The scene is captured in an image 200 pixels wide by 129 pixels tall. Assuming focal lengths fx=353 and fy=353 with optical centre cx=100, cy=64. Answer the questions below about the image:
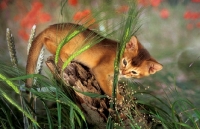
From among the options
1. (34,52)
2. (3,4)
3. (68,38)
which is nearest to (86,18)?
(68,38)

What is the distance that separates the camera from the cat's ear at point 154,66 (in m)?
1.25

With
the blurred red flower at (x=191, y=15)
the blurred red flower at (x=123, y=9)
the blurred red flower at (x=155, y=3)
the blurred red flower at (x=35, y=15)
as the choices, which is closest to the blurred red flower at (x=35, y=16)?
the blurred red flower at (x=35, y=15)

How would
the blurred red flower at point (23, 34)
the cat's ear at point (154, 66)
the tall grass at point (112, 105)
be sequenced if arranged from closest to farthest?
the tall grass at point (112, 105)
the cat's ear at point (154, 66)
the blurred red flower at point (23, 34)

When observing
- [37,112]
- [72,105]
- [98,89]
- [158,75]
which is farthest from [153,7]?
[37,112]

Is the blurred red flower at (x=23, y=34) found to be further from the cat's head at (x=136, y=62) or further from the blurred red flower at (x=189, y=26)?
the blurred red flower at (x=189, y=26)

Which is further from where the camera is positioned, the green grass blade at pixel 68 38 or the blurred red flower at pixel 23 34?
the blurred red flower at pixel 23 34

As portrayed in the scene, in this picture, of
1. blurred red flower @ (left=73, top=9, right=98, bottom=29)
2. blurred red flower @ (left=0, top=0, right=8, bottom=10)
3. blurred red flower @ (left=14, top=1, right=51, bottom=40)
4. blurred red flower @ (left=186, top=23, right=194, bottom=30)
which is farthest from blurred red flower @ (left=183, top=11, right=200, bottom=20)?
blurred red flower @ (left=0, top=0, right=8, bottom=10)

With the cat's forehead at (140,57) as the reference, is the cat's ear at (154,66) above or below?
below

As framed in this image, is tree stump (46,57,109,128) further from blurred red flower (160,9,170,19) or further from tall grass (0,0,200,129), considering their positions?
blurred red flower (160,9,170,19)

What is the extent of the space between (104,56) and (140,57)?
0.13 metres

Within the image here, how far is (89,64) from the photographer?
127 centimetres

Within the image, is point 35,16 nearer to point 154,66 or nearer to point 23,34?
point 23,34

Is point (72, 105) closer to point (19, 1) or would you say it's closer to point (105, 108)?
point (105, 108)

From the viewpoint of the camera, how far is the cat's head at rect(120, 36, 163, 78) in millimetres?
1223
